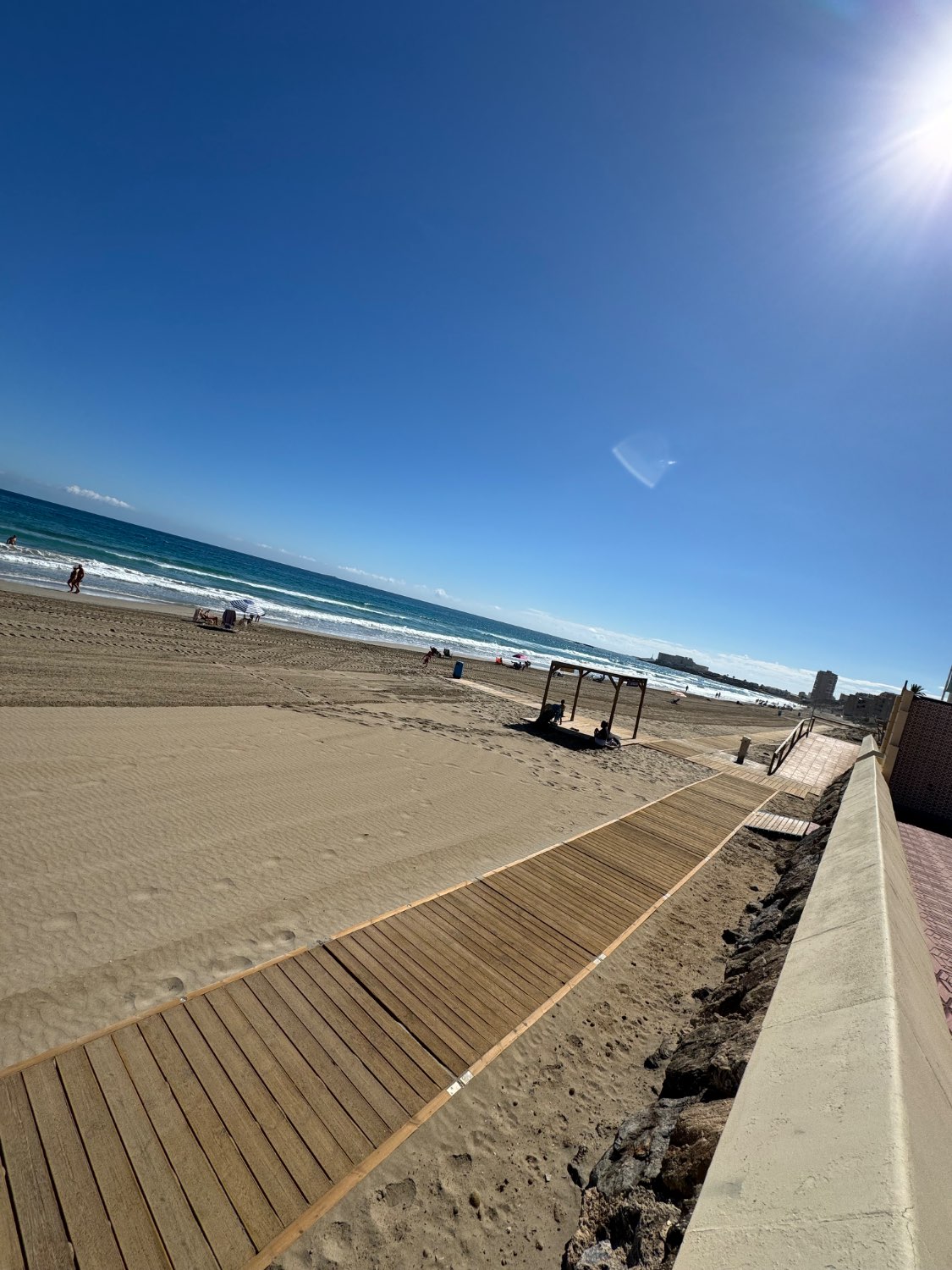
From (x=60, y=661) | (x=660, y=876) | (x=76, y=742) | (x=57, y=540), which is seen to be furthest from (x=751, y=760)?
(x=57, y=540)

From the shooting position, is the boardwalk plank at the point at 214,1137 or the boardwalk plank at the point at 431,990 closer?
the boardwalk plank at the point at 214,1137

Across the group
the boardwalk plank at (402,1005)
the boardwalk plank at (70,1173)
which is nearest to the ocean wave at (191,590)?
the boardwalk plank at (402,1005)

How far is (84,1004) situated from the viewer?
3.34 meters

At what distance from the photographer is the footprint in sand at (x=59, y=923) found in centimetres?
393

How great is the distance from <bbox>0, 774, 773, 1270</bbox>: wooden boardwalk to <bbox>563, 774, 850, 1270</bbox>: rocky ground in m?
0.90

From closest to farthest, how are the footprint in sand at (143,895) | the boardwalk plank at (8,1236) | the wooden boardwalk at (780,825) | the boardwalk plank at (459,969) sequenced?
1. the boardwalk plank at (8,1236)
2. the boardwalk plank at (459,969)
3. the footprint in sand at (143,895)
4. the wooden boardwalk at (780,825)

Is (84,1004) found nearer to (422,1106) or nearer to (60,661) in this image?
(422,1106)

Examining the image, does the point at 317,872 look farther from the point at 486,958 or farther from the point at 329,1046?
the point at 329,1046

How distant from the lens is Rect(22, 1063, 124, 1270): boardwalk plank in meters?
2.17

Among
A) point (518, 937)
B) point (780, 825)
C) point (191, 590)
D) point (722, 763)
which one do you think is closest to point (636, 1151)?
point (518, 937)

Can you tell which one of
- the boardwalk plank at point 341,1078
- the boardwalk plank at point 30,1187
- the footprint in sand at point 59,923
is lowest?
the footprint in sand at point 59,923

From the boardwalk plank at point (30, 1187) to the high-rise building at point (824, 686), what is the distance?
14848 cm

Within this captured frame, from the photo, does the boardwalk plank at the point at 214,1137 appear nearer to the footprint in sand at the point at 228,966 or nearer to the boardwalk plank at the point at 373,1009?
the footprint in sand at the point at 228,966

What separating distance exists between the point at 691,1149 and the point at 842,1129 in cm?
114
